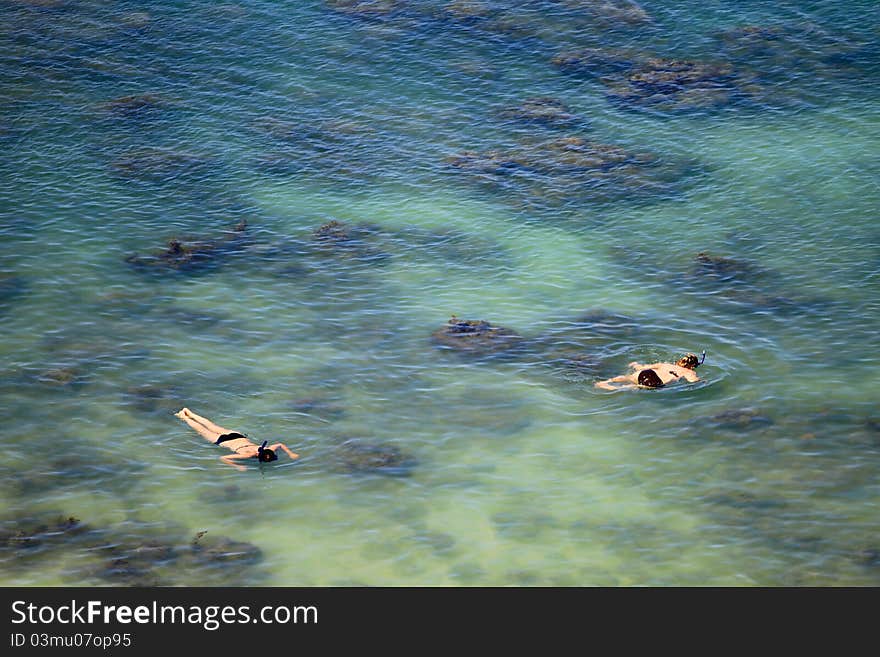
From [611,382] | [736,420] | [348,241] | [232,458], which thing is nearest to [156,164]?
[348,241]

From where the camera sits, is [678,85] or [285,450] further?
[678,85]

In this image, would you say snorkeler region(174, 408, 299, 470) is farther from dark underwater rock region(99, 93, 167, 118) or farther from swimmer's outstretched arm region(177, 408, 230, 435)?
dark underwater rock region(99, 93, 167, 118)

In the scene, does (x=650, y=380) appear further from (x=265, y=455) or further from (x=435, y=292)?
(x=265, y=455)

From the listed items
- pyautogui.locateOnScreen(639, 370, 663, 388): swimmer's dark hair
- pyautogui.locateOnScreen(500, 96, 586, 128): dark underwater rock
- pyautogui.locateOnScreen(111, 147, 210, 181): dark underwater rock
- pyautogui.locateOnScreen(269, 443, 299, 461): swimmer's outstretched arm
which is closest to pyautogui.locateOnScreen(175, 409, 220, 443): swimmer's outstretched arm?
pyautogui.locateOnScreen(269, 443, 299, 461): swimmer's outstretched arm

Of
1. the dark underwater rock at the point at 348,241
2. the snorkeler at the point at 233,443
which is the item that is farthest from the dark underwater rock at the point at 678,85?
the snorkeler at the point at 233,443
